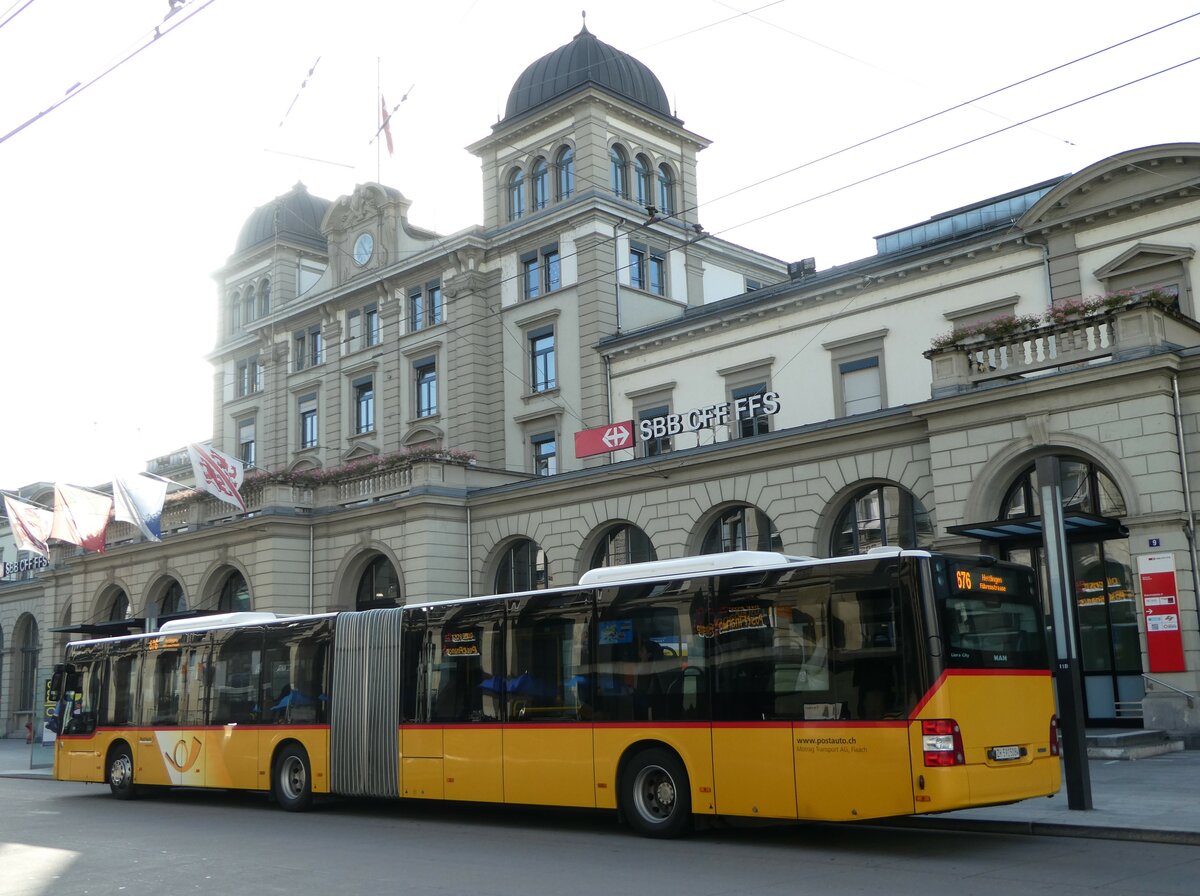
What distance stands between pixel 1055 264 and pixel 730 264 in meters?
18.7

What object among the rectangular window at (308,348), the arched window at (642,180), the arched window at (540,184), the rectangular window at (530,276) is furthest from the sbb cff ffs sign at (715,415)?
the rectangular window at (308,348)

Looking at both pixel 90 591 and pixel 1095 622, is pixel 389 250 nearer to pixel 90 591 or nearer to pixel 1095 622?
pixel 90 591

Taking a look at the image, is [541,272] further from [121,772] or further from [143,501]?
[121,772]

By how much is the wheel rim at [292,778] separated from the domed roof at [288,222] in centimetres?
4019

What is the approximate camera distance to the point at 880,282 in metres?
33.8

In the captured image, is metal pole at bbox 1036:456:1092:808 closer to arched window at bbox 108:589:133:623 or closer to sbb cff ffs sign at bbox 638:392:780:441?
sbb cff ffs sign at bbox 638:392:780:441

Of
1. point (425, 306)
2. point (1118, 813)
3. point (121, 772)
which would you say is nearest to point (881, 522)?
point (1118, 813)

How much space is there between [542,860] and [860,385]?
2323 cm

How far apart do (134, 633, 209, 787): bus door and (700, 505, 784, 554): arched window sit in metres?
12.8

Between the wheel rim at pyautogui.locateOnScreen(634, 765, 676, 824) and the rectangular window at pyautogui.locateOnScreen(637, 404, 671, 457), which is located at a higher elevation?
the rectangular window at pyautogui.locateOnScreen(637, 404, 671, 457)

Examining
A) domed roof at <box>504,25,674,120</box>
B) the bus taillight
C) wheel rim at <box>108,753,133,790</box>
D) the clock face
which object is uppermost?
domed roof at <box>504,25,674,120</box>

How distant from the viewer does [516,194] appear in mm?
45781

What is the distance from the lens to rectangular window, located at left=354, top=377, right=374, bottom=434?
4847 centimetres

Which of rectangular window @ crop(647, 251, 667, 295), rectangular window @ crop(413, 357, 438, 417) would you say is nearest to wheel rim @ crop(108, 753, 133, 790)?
rectangular window @ crop(413, 357, 438, 417)
